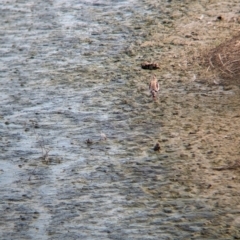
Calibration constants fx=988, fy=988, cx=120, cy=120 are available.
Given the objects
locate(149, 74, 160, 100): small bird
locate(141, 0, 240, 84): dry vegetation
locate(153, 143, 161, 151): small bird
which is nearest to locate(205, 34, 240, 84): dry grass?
locate(141, 0, 240, 84): dry vegetation

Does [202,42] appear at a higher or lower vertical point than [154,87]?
lower

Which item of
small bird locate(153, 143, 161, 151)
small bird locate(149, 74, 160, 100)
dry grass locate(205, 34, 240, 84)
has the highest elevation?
small bird locate(153, 143, 161, 151)

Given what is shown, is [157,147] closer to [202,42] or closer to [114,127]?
[114,127]

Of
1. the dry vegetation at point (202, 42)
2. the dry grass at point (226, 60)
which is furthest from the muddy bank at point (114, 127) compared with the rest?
the dry grass at point (226, 60)

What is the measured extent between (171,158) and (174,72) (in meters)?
1.74

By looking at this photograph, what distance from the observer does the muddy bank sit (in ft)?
18.3

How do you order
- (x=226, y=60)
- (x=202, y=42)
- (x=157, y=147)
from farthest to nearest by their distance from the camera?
(x=202, y=42)
(x=226, y=60)
(x=157, y=147)

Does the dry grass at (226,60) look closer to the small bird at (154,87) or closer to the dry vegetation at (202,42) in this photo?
the dry vegetation at (202,42)

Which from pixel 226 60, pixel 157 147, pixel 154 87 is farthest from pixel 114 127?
pixel 226 60

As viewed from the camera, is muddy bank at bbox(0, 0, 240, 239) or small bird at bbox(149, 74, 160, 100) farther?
small bird at bbox(149, 74, 160, 100)

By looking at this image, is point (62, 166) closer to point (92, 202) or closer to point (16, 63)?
point (92, 202)

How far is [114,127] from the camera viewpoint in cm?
691

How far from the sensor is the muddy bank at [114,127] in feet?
18.3

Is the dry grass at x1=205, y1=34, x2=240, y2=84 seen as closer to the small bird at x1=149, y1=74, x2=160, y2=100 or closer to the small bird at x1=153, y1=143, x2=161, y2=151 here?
the small bird at x1=149, y1=74, x2=160, y2=100
